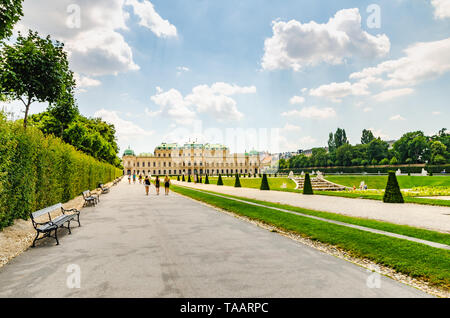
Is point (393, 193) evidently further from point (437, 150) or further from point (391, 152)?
point (391, 152)

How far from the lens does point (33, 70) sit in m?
12.8

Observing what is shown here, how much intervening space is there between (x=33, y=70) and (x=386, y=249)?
14945 mm

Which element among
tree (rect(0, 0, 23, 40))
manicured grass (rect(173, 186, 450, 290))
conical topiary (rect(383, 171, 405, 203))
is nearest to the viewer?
manicured grass (rect(173, 186, 450, 290))

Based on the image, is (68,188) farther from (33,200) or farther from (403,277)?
(403,277)

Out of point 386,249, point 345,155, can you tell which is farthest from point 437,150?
point 386,249

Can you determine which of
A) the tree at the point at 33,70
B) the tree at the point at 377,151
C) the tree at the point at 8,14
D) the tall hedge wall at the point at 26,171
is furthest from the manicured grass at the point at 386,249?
the tree at the point at 377,151

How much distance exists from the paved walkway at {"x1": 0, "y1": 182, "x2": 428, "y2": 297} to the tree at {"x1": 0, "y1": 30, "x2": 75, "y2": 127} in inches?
326

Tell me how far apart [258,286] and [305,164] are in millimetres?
113436


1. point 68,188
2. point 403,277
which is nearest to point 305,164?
point 68,188

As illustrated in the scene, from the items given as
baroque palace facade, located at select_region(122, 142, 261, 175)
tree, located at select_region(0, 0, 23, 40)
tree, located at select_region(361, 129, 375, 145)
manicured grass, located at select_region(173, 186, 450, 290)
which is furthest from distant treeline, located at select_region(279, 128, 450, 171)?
tree, located at select_region(0, 0, 23, 40)

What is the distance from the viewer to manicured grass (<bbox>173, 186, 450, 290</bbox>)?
4930 millimetres

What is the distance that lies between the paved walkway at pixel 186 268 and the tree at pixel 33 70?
829 cm

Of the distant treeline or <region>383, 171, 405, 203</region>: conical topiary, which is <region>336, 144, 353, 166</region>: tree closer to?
the distant treeline
